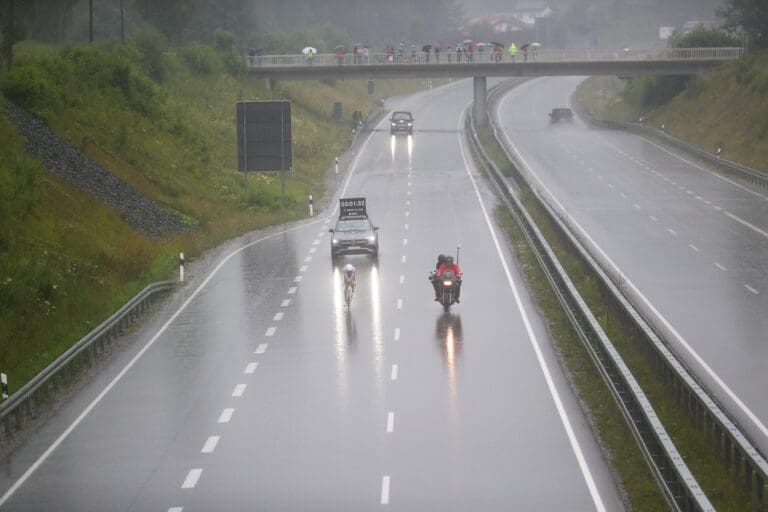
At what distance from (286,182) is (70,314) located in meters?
35.5

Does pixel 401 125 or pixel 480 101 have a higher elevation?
pixel 480 101

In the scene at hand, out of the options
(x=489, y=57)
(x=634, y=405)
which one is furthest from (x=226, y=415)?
(x=489, y=57)

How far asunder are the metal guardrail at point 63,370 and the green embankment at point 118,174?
30.4 inches

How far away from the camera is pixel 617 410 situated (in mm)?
24859

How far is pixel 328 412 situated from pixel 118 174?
33.0m

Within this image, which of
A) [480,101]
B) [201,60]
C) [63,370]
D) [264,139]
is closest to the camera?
[63,370]

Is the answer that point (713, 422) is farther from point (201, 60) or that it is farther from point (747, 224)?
point (201, 60)

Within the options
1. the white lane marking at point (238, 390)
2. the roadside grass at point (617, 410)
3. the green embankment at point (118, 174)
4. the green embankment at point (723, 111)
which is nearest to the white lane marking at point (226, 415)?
the white lane marking at point (238, 390)

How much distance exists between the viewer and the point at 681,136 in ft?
303

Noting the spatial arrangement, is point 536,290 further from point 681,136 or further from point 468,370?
point 681,136

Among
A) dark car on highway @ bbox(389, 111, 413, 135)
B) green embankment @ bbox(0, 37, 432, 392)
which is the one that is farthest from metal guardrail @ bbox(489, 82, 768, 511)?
dark car on highway @ bbox(389, 111, 413, 135)

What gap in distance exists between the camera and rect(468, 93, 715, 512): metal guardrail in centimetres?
1845

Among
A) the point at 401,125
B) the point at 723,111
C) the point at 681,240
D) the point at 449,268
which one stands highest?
the point at 723,111

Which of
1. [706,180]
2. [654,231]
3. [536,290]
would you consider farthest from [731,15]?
[536,290]
